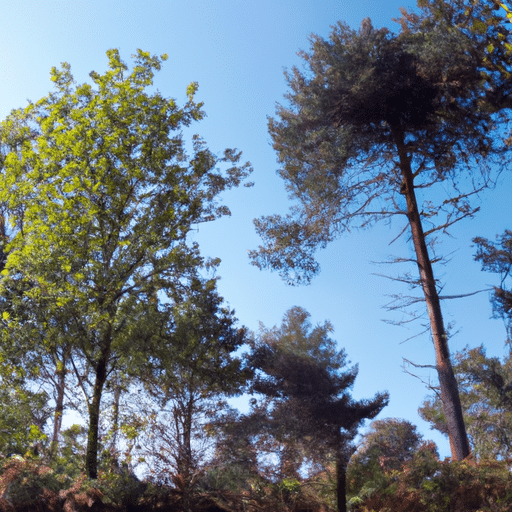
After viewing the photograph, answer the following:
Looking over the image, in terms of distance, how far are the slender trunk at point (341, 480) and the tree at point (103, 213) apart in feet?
20.8

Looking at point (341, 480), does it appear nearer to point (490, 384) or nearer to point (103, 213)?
point (490, 384)

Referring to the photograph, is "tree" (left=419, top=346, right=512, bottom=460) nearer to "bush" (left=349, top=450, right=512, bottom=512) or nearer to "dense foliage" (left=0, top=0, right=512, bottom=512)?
"dense foliage" (left=0, top=0, right=512, bottom=512)

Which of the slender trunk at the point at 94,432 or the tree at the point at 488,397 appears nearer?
the slender trunk at the point at 94,432

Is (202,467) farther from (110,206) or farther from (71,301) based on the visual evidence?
(110,206)

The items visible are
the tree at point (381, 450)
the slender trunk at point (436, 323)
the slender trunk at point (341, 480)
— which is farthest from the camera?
the tree at point (381, 450)

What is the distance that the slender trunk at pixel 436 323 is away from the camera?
39.2 ft

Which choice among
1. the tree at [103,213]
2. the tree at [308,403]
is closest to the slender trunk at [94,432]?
the tree at [103,213]

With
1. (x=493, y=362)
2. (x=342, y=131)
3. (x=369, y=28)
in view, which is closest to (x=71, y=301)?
(x=342, y=131)

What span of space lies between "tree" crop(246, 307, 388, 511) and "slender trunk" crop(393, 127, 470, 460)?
288 cm

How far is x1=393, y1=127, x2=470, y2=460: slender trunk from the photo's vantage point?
11961 mm

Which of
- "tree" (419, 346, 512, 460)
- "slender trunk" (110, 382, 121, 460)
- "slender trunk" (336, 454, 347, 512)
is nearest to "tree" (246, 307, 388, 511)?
"slender trunk" (336, 454, 347, 512)

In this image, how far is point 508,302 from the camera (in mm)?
12805

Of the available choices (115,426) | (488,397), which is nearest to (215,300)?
(115,426)

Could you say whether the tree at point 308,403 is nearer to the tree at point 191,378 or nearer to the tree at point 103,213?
the tree at point 191,378
